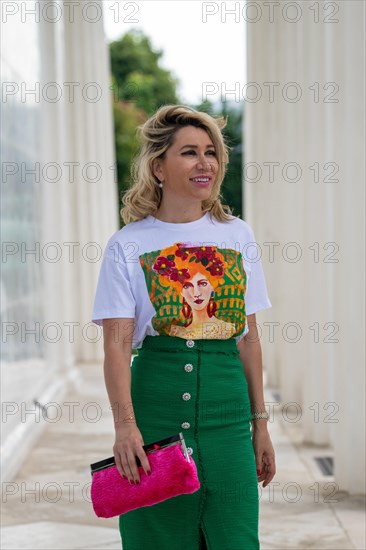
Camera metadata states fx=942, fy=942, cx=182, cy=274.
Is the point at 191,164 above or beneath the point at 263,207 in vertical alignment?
beneath

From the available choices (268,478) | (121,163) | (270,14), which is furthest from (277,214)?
(121,163)

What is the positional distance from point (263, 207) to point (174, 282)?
655cm

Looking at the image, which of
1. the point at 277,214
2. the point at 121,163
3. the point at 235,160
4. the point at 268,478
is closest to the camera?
the point at 268,478

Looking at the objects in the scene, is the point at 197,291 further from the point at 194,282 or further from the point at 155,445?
the point at 155,445

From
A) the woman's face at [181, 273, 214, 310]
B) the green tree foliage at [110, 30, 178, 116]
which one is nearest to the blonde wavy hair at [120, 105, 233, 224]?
the woman's face at [181, 273, 214, 310]

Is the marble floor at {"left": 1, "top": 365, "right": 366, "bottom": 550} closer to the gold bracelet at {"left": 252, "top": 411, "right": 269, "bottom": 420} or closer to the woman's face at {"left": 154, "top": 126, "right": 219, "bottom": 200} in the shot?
the gold bracelet at {"left": 252, "top": 411, "right": 269, "bottom": 420}

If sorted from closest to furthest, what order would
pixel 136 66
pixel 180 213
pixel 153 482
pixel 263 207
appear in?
1. pixel 153 482
2. pixel 180 213
3. pixel 263 207
4. pixel 136 66

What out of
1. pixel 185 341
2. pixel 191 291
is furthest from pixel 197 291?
pixel 185 341

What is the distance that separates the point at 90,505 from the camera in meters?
4.87

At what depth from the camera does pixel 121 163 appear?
29.4 metres

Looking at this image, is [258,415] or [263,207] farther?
[263,207]

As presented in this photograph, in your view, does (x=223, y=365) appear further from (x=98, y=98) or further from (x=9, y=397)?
(x=98, y=98)

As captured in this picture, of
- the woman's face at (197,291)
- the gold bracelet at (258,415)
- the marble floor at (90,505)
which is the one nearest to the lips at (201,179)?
the woman's face at (197,291)

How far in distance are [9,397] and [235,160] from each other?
28.6 feet
